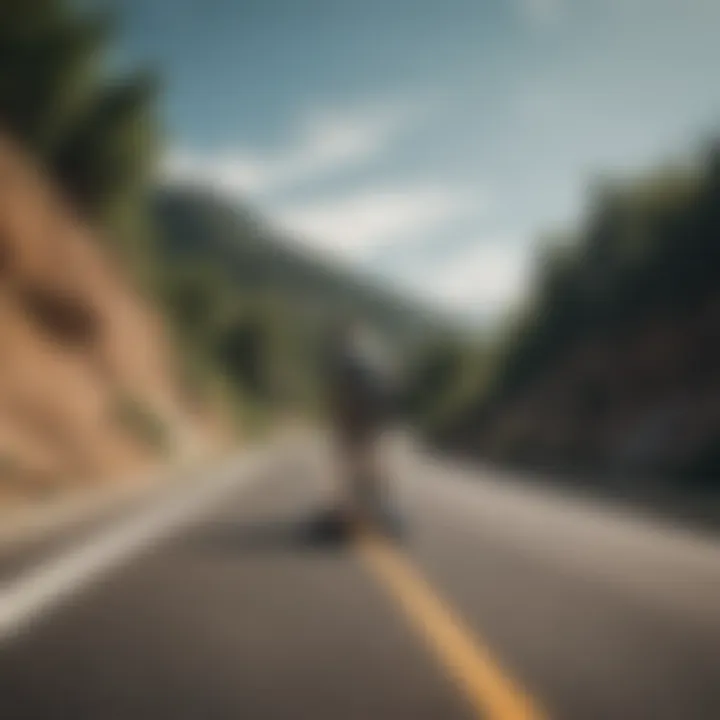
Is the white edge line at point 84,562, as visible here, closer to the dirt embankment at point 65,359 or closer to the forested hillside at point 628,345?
the dirt embankment at point 65,359

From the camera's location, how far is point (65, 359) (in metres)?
41.6

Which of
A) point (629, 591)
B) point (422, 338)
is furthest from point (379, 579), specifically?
point (422, 338)

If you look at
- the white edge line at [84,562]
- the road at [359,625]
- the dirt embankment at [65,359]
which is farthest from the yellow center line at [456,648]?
the dirt embankment at [65,359]

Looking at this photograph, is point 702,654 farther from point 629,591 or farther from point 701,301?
point 701,301

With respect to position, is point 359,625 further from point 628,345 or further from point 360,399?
point 628,345

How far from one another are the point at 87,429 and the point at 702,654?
31.3 metres

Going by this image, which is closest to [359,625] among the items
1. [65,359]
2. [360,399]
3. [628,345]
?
[360,399]

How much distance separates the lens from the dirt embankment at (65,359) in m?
33.1

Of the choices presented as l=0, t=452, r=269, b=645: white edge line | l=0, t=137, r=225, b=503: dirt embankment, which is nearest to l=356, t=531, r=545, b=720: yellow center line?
l=0, t=452, r=269, b=645: white edge line

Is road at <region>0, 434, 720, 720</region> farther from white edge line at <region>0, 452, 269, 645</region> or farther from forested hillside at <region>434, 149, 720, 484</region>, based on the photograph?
forested hillside at <region>434, 149, 720, 484</region>

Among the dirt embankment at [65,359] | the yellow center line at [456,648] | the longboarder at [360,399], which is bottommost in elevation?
the yellow center line at [456,648]

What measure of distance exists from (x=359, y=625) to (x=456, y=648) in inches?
41.7

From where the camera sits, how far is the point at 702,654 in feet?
23.7

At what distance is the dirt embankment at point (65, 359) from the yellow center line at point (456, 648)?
15870 mm
